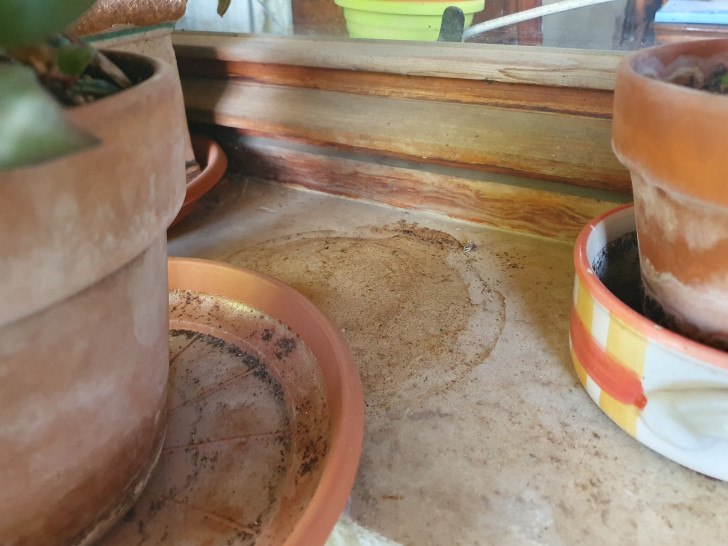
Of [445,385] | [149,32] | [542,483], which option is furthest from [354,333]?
[149,32]

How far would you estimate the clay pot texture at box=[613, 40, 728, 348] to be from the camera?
1.17 ft

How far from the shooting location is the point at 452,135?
0.83 meters

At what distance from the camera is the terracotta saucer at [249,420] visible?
0.40m

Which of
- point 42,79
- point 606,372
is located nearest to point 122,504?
point 42,79

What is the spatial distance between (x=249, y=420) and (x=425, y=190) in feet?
1.72

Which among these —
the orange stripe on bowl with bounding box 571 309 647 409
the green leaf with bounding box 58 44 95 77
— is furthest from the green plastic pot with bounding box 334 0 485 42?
the green leaf with bounding box 58 44 95 77

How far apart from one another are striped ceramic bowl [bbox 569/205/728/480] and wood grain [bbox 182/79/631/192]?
0.87 feet

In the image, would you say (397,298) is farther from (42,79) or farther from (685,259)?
(42,79)

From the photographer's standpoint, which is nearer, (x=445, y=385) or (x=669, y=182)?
(x=669, y=182)

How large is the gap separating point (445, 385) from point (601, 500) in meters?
0.18

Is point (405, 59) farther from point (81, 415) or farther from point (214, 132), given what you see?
point (81, 415)

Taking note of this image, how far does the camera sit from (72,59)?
279 millimetres

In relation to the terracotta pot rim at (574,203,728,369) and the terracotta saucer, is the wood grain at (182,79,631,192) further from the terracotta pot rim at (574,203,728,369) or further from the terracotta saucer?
the terracotta saucer

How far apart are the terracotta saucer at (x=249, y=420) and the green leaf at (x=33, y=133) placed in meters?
0.26
